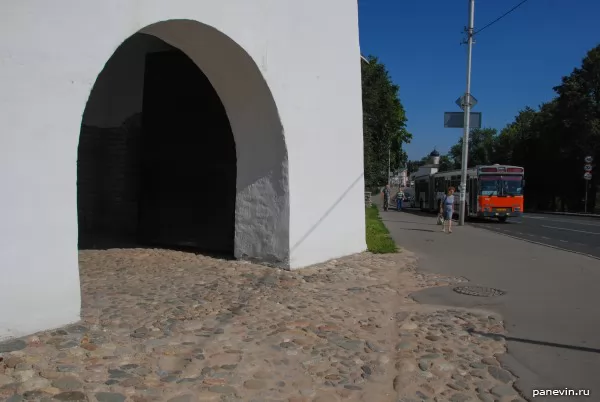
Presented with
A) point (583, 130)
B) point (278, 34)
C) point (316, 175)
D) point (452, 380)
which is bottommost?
point (452, 380)

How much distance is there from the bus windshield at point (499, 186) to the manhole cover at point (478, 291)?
701 inches

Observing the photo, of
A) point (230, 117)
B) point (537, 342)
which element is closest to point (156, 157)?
point (230, 117)

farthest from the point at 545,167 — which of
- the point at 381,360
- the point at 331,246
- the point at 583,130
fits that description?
the point at 381,360

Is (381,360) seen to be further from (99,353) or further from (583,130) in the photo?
(583,130)

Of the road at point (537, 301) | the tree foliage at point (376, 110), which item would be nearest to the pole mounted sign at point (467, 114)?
the tree foliage at point (376, 110)

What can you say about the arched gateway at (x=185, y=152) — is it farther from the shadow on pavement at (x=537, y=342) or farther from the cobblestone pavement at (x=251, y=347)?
the shadow on pavement at (x=537, y=342)

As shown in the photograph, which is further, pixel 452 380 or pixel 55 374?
pixel 452 380

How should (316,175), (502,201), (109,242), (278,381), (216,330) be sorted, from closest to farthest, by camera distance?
(278,381) < (216,330) < (316,175) < (109,242) < (502,201)

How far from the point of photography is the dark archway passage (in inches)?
342

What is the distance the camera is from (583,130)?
4316 cm

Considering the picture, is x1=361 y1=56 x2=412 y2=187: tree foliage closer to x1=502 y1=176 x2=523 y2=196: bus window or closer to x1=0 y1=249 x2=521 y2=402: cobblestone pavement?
x1=502 y1=176 x2=523 y2=196: bus window

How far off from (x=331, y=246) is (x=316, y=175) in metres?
1.32

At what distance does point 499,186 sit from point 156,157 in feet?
62.3

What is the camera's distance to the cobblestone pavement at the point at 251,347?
3.54 m
